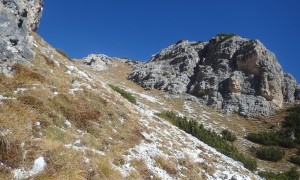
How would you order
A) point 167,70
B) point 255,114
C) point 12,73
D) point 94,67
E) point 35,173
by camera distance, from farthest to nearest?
1. point 94,67
2. point 167,70
3. point 255,114
4. point 12,73
5. point 35,173

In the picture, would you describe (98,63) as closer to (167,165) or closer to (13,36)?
(13,36)

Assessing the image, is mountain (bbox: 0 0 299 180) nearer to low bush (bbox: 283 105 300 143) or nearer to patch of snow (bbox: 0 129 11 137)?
patch of snow (bbox: 0 129 11 137)

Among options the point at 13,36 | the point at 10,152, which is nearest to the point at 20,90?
the point at 10,152

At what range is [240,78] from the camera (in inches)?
2360

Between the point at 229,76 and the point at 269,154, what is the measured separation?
25.4 metres

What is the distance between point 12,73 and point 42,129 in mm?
5818

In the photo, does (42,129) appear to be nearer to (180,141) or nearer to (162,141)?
(162,141)

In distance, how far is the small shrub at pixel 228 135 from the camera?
41041 millimetres

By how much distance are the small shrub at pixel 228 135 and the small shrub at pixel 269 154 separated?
327cm

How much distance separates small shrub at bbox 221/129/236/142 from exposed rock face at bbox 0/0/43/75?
86.6 ft

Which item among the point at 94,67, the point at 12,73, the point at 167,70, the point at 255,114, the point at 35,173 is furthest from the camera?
the point at 94,67

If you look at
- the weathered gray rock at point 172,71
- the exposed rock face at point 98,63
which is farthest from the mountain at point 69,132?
the exposed rock face at point 98,63

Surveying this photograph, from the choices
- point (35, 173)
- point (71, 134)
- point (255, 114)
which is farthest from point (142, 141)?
point (255, 114)

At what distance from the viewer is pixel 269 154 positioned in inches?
1490
